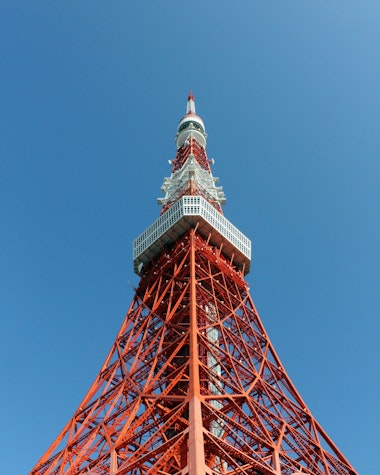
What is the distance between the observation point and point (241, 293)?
89.3 feet

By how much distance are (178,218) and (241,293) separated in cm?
433

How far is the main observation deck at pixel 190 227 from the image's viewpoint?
89.5 ft

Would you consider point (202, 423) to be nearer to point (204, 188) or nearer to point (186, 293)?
point (186, 293)

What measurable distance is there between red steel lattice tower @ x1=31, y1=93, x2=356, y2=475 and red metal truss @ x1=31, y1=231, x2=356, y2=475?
0.04 metres

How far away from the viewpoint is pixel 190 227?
89.7ft

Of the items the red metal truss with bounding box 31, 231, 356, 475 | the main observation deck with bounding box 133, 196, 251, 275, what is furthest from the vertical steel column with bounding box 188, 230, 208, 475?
the main observation deck with bounding box 133, 196, 251, 275

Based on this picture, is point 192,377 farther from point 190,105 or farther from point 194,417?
point 190,105

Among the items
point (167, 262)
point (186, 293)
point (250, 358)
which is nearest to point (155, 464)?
point (250, 358)

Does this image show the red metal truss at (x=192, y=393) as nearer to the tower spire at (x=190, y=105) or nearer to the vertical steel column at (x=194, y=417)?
the vertical steel column at (x=194, y=417)

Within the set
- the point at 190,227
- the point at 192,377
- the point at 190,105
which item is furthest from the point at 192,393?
the point at 190,105

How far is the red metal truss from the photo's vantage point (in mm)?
16734

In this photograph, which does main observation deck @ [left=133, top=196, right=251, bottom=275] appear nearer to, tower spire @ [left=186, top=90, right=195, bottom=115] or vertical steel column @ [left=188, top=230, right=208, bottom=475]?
vertical steel column @ [left=188, top=230, right=208, bottom=475]

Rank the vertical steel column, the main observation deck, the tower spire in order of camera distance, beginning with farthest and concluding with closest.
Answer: the tower spire → the main observation deck → the vertical steel column

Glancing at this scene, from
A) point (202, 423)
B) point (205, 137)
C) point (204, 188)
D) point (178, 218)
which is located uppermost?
point (205, 137)
